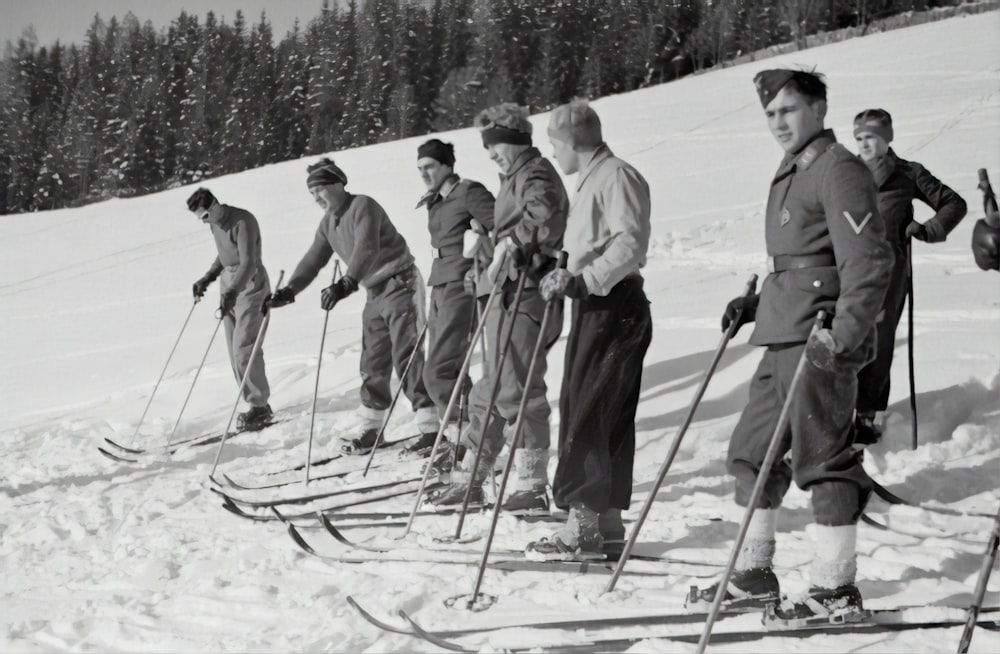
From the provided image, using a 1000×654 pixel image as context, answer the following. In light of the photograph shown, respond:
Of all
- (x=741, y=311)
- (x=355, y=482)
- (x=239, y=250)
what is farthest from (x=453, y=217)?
(x=239, y=250)

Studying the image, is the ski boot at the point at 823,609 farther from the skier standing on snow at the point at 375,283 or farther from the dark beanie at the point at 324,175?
the dark beanie at the point at 324,175

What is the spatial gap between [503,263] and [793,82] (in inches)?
58.6

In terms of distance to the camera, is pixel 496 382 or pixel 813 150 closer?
pixel 813 150

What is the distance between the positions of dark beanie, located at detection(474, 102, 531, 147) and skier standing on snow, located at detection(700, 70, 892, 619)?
147cm

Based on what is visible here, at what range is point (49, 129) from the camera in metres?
36.3

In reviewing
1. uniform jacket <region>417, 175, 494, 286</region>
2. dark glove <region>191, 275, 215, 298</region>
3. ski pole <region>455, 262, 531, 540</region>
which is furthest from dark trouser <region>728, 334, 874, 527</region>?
dark glove <region>191, 275, 215, 298</region>

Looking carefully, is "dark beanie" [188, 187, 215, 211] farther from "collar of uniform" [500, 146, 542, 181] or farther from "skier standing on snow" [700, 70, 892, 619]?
"skier standing on snow" [700, 70, 892, 619]

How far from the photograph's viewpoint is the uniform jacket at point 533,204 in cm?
386

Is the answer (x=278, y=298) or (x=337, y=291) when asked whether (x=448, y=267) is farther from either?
(x=278, y=298)

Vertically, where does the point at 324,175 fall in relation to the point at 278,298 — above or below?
above

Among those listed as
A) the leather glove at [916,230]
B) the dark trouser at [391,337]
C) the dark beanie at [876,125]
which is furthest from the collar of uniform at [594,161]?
the dark trouser at [391,337]

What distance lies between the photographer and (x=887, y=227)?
14.2 ft

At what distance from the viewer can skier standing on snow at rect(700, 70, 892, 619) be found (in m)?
2.51

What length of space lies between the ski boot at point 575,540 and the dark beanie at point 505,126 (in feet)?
5.25
